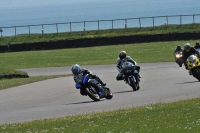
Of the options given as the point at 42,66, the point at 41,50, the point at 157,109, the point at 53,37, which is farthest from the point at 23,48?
the point at 157,109

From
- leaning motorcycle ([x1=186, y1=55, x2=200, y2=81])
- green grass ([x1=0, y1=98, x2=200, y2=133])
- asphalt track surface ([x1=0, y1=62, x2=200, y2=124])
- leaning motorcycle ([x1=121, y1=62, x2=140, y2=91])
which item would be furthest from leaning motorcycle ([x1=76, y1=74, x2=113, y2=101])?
green grass ([x1=0, y1=98, x2=200, y2=133])

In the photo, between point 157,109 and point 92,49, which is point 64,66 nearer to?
point 92,49

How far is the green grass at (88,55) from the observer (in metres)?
45.7

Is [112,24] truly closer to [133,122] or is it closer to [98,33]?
[98,33]

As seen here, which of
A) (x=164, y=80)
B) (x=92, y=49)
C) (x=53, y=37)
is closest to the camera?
(x=164, y=80)

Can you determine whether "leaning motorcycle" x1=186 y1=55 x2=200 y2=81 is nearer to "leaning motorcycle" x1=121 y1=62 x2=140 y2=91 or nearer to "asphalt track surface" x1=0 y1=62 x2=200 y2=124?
"asphalt track surface" x1=0 y1=62 x2=200 y2=124

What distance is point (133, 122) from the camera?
1403 cm

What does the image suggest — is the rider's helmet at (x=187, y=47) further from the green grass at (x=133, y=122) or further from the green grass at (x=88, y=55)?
the green grass at (x=88, y=55)

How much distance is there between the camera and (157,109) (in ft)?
53.8

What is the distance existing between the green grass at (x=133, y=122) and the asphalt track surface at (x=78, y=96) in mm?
2175

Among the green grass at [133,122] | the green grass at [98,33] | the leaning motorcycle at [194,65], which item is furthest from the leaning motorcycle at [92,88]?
the green grass at [98,33]

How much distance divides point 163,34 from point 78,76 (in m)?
37.7

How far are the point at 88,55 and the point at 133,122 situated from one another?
37392 millimetres

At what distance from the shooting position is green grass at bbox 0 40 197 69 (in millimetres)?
45656
